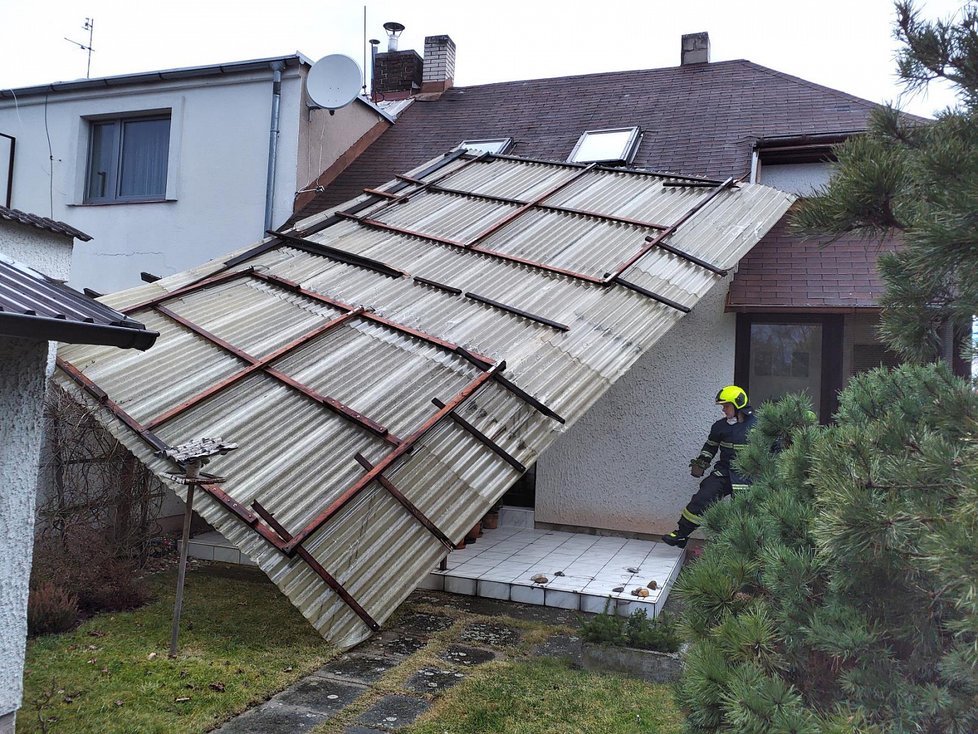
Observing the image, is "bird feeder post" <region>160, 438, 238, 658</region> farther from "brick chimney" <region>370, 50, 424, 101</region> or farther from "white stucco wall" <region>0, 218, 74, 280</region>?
"brick chimney" <region>370, 50, 424, 101</region>

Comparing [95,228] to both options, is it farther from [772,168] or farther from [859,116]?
Result: [859,116]

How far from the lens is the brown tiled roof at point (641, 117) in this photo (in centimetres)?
995

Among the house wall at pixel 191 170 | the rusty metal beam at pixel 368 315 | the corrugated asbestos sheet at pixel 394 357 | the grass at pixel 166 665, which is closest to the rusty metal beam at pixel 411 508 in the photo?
the corrugated asbestos sheet at pixel 394 357

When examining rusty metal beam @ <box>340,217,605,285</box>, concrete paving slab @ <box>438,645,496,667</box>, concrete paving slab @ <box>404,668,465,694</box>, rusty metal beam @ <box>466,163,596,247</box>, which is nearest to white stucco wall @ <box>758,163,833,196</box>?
rusty metal beam @ <box>466,163,596,247</box>

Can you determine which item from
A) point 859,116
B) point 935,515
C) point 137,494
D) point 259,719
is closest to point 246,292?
point 137,494

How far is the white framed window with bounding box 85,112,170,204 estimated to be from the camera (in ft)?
37.1

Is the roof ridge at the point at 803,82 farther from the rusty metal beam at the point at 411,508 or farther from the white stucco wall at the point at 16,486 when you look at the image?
the white stucco wall at the point at 16,486

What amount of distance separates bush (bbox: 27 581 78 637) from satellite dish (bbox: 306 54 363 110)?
757 centimetres

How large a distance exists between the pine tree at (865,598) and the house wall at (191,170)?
30.9 ft

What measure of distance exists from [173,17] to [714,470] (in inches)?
908

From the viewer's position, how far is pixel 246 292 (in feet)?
23.1

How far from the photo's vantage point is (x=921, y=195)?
2.31 m

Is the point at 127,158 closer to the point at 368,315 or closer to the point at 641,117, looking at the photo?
the point at 368,315

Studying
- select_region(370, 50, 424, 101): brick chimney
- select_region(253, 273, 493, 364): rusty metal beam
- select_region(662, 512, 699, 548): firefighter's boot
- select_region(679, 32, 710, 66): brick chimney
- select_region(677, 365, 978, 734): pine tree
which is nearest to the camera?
select_region(677, 365, 978, 734): pine tree
